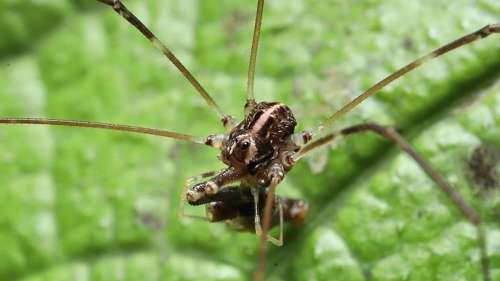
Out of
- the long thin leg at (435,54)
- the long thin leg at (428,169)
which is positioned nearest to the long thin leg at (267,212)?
the long thin leg at (428,169)

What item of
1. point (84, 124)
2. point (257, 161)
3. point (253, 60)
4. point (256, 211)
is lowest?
point (256, 211)

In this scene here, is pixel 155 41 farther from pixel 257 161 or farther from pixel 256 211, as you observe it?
pixel 256 211

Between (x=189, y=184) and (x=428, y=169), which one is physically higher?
(x=189, y=184)

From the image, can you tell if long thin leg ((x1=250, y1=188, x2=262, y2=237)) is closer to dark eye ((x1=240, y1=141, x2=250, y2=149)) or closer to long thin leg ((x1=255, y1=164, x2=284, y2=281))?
long thin leg ((x1=255, y1=164, x2=284, y2=281))

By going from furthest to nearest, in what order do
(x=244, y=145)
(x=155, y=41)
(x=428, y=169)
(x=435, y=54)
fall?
(x=155, y=41)
(x=244, y=145)
(x=435, y=54)
(x=428, y=169)

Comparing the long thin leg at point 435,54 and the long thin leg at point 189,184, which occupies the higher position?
the long thin leg at point 435,54

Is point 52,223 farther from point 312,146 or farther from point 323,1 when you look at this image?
point 323,1

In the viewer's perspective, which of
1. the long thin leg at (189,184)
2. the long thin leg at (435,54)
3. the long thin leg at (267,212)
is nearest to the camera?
the long thin leg at (267,212)

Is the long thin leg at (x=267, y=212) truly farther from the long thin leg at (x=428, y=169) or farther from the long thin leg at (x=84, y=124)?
the long thin leg at (x=84, y=124)

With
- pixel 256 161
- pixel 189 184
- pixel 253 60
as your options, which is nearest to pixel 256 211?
pixel 256 161
